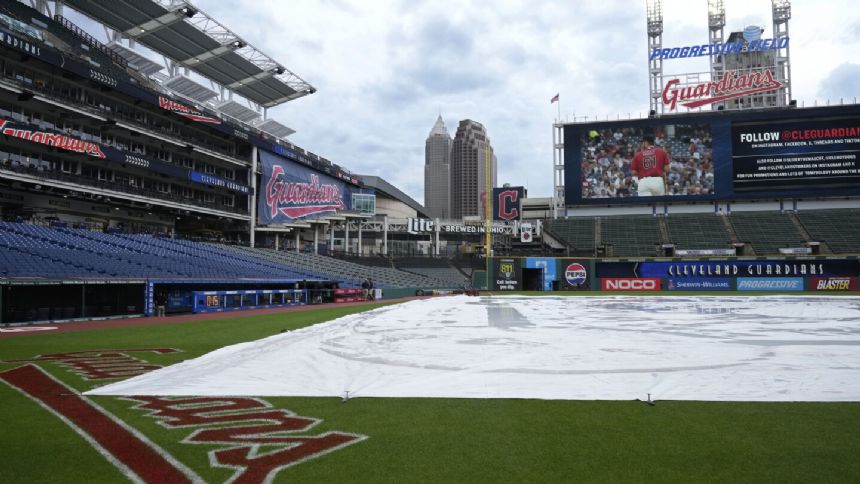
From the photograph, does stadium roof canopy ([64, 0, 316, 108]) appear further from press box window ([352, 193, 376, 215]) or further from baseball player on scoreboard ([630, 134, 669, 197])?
baseball player on scoreboard ([630, 134, 669, 197])

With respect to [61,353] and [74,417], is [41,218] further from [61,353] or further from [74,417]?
[74,417]

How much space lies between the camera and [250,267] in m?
37.5

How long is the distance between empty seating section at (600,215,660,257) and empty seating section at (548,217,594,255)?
142 centimetres

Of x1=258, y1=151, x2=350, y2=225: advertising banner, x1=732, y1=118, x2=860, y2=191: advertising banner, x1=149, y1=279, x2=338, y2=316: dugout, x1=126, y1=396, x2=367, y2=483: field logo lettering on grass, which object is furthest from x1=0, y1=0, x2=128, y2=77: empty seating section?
x1=732, y1=118, x2=860, y2=191: advertising banner

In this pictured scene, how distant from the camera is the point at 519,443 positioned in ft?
15.8

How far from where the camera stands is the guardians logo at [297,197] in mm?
51531

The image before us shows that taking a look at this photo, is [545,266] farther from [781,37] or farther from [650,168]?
[781,37]

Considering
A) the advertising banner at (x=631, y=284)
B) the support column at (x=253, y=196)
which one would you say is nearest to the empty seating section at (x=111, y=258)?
the support column at (x=253, y=196)

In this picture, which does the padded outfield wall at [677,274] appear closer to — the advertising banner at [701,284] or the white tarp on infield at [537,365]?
the advertising banner at [701,284]

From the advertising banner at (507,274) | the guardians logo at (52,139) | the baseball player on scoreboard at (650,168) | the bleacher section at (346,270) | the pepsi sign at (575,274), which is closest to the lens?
the guardians logo at (52,139)

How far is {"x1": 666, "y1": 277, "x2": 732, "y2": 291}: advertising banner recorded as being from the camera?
4984 cm

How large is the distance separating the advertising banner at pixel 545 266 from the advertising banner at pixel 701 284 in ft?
35.5

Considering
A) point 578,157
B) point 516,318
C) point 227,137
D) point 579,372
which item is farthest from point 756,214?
point 579,372

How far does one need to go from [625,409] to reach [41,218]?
3949 centimetres
